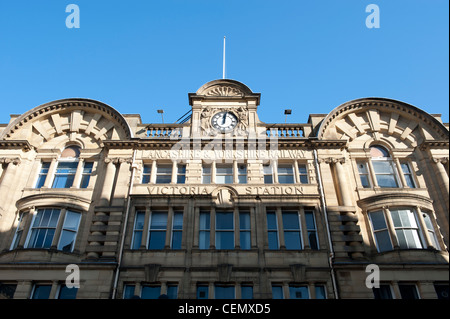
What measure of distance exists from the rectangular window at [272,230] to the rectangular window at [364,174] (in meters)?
5.49

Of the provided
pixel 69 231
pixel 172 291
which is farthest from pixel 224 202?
pixel 69 231

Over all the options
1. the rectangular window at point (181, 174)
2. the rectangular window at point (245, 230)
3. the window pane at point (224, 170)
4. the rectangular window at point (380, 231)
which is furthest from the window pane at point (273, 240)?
the rectangular window at point (181, 174)

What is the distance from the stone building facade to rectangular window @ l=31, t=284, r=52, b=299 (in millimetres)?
48

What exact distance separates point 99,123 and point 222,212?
9.61m

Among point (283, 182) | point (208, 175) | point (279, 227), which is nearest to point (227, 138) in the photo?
point (208, 175)

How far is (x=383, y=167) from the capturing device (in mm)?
20969

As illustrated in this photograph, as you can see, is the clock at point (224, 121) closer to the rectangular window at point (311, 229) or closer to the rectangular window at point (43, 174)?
the rectangular window at point (311, 229)

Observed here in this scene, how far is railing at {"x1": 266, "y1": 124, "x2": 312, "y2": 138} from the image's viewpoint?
22.0 metres

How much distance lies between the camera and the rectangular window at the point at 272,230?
18.1m

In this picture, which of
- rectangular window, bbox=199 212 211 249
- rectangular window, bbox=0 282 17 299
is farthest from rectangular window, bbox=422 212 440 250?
rectangular window, bbox=0 282 17 299

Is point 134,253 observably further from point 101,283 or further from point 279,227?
point 279,227

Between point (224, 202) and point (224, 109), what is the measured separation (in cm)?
654

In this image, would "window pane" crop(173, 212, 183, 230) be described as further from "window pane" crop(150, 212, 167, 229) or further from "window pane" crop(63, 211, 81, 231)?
"window pane" crop(63, 211, 81, 231)

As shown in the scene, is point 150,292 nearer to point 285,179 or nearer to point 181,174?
point 181,174
